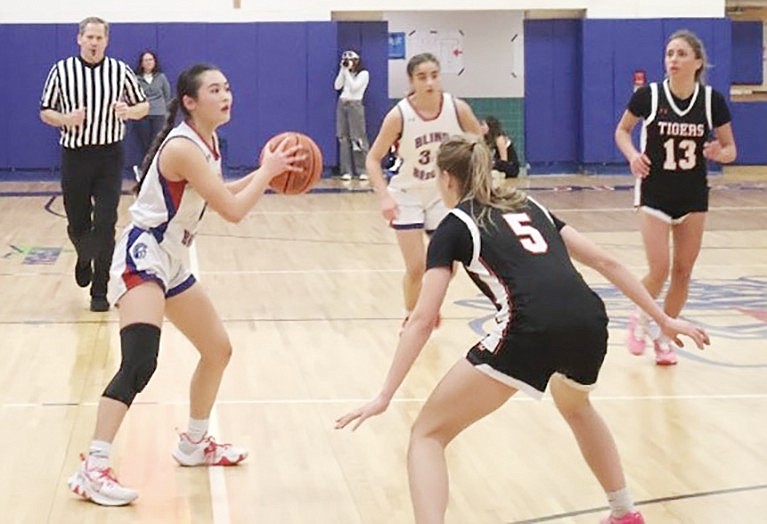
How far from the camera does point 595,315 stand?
167 inches

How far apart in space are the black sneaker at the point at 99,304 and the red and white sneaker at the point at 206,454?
3.85 meters

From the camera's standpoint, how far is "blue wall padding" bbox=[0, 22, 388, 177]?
19.7m

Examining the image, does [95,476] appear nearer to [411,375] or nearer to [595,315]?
[595,315]

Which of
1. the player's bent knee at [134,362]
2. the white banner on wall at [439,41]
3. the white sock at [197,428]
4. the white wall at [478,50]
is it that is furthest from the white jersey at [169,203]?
the white banner on wall at [439,41]

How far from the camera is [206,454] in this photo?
18.8ft

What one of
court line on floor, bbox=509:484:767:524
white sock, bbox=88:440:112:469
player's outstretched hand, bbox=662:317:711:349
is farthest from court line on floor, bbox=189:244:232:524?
player's outstretched hand, bbox=662:317:711:349

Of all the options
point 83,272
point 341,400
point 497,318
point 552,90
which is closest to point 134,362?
point 497,318

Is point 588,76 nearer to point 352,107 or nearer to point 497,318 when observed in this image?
point 352,107

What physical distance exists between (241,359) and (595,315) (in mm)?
3893

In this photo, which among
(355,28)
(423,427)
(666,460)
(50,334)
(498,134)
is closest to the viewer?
(423,427)

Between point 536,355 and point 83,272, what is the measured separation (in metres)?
6.01

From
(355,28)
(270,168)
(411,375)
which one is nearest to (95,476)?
→ (270,168)

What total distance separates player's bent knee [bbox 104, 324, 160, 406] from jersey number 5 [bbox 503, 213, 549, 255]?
5.32ft

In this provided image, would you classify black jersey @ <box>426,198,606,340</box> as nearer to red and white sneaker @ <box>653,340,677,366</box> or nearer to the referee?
red and white sneaker @ <box>653,340,677,366</box>
